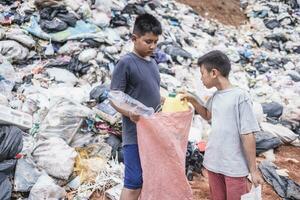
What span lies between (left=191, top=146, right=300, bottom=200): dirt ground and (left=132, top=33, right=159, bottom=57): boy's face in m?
1.77

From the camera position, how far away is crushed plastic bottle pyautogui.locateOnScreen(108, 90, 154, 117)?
2443 mm

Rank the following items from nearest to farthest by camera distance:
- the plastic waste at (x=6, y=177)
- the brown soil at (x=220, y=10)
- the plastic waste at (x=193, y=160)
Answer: the plastic waste at (x=6, y=177) → the plastic waste at (x=193, y=160) → the brown soil at (x=220, y=10)

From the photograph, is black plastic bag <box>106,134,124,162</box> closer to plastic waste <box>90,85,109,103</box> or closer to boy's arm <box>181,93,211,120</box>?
plastic waste <box>90,85,109,103</box>

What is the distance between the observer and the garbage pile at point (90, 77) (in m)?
3.64

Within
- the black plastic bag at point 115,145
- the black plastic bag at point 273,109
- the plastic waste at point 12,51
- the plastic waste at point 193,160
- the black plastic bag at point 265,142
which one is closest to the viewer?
the black plastic bag at point 115,145

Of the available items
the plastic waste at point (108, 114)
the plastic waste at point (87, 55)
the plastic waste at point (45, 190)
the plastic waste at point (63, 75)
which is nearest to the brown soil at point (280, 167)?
the plastic waste at point (45, 190)

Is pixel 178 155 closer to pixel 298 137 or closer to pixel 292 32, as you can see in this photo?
pixel 298 137

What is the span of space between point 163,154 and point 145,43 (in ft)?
2.12

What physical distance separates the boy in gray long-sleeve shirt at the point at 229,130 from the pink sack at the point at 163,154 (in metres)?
0.19

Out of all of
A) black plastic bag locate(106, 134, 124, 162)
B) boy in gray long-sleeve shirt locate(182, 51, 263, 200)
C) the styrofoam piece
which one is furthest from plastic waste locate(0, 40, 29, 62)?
boy in gray long-sleeve shirt locate(182, 51, 263, 200)

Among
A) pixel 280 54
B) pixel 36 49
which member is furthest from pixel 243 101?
pixel 280 54

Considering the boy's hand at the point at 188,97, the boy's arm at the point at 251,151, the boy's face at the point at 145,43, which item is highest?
the boy's face at the point at 145,43

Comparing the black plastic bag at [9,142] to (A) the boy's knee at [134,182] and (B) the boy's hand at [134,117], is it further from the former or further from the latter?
(B) the boy's hand at [134,117]

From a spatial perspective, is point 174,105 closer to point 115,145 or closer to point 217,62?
point 217,62
